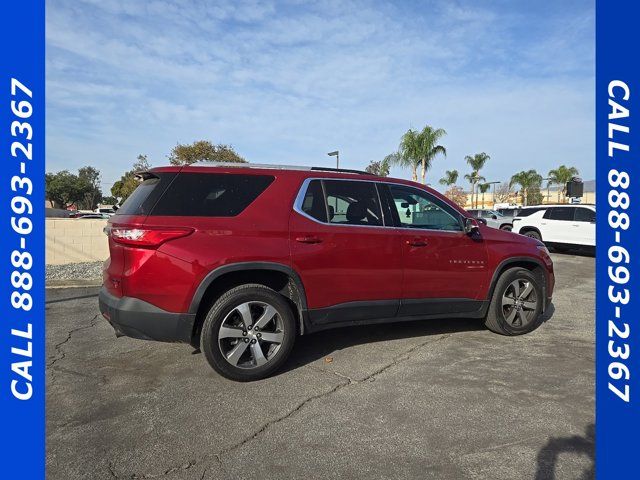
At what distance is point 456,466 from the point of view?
2.41m

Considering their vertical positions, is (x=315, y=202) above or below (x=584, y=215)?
below

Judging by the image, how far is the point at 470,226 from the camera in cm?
460

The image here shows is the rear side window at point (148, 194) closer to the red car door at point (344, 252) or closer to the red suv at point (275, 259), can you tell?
the red suv at point (275, 259)

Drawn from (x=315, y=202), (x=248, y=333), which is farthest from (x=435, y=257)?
(x=248, y=333)

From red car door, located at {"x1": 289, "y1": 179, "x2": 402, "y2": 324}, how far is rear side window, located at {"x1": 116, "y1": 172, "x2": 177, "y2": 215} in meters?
1.16

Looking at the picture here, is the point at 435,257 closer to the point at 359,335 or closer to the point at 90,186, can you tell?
the point at 359,335

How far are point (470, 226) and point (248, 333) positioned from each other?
273cm

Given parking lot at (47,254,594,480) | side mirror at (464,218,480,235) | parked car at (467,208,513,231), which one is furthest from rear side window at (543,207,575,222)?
side mirror at (464,218,480,235)

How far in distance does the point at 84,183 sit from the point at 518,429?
3092 inches

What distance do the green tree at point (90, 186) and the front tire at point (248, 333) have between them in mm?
76634

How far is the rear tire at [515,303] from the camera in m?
4.80

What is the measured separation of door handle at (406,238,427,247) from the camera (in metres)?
A: 4.23

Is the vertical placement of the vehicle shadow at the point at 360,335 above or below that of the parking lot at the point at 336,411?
above

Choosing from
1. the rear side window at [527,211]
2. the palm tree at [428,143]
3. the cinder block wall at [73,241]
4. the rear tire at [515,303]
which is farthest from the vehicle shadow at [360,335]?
the palm tree at [428,143]
